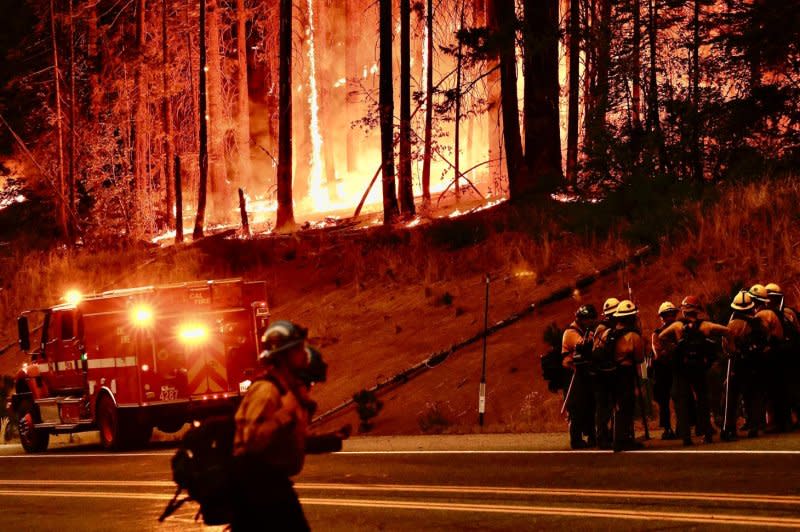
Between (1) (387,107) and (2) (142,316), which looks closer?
(2) (142,316)

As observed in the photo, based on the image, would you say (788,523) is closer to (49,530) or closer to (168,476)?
(49,530)

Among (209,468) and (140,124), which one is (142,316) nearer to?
(209,468)

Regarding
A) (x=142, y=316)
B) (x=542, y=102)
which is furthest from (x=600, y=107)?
(x=142, y=316)

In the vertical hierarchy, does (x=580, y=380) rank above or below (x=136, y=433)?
A: above

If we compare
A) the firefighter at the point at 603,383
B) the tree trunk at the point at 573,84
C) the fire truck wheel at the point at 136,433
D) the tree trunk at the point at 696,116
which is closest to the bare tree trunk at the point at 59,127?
the tree trunk at the point at 573,84

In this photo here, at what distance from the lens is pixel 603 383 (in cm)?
1523

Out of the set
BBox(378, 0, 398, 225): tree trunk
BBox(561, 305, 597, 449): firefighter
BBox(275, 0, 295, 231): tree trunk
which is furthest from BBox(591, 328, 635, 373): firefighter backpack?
BBox(275, 0, 295, 231): tree trunk

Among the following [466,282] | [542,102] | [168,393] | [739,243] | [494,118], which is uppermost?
[494,118]

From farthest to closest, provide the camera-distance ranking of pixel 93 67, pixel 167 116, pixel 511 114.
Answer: pixel 93 67 < pixel 167 116 < pixel 511 114

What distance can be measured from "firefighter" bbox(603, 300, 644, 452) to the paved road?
442mm

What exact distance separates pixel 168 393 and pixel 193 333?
986 mm

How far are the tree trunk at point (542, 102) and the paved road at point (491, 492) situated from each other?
15.9 meters

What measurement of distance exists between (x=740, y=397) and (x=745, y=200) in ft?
26.2

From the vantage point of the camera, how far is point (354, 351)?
27312mm
